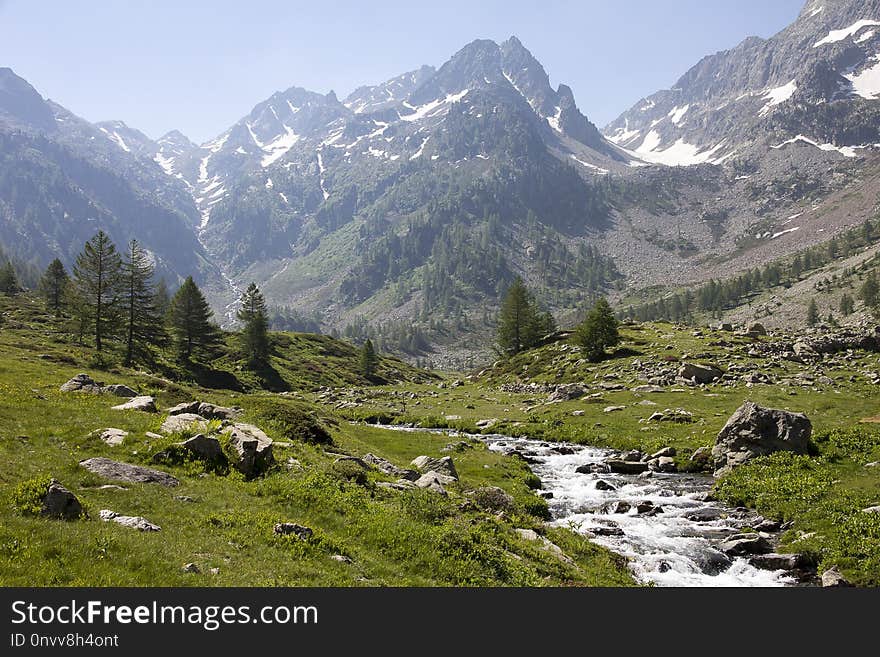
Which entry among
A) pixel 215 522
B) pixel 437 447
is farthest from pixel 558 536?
pixel 437 447

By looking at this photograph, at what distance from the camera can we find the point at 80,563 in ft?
36.7

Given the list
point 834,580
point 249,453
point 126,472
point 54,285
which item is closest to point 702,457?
point 834,580

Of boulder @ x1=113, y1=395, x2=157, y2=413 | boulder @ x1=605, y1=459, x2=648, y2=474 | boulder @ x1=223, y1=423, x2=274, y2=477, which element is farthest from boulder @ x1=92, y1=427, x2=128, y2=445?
boulder @ x1=605, y1=459, x2=648, y2=474

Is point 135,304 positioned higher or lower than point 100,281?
lower

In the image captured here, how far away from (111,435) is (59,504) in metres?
8.72

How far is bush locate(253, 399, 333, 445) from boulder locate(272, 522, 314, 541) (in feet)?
46.3

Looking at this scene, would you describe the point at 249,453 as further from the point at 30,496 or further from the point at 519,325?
the point at 519,325

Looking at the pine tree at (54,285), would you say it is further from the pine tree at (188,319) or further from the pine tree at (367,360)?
the pine tree at (367,360)

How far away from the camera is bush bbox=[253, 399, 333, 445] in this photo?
30.5 metres

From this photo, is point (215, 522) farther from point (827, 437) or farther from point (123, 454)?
point (827, 437)

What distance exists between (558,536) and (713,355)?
196ft

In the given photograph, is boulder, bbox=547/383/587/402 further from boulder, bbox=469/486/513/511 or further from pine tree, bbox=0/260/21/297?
pine tree, bbox=0/260/21/297

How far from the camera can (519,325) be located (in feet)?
388

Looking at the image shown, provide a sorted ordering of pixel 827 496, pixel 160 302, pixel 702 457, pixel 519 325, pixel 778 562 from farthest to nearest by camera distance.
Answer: pixel 519 325 < pixel 160 302 < pixel 702 457 < pixel 827 496 < pixel 778 562
